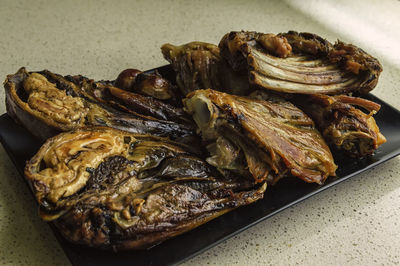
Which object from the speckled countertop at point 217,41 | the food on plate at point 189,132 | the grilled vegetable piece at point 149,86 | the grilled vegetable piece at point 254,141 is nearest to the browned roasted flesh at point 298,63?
the food on plate at point 189,132

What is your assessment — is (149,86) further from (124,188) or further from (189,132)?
(124,188)

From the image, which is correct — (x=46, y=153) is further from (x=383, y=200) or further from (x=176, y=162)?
(x=383, y=200)

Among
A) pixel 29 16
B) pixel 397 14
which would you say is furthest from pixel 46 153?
pixel 397 14

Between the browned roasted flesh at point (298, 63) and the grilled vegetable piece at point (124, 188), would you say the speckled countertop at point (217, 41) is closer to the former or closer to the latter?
the grilled vegetable piece at point (124, 188)

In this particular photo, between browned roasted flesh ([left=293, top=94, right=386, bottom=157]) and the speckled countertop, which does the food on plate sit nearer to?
browned roasted flesh ([left=293, top=94, right=386, bottom=157])

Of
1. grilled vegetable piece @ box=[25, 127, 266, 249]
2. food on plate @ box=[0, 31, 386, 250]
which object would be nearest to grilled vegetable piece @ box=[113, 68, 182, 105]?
food on plate @ box=[0, 31, 386, 250]
